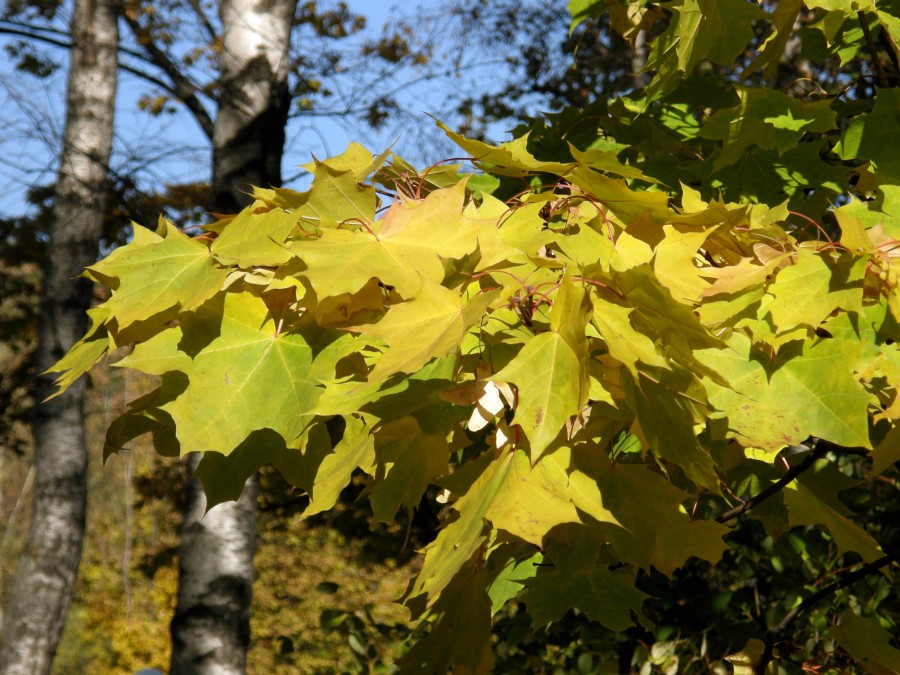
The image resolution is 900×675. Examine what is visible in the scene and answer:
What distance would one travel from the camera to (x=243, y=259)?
3.16 feet

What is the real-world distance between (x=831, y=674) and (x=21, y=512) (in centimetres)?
2616

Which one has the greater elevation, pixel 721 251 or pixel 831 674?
pixel 721 251

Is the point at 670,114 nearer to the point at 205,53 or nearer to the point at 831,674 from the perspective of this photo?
the point at 831,674

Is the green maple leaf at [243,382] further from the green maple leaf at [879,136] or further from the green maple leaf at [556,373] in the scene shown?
the green maple leaf at [879,136]

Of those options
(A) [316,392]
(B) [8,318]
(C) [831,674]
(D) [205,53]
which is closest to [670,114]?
(A) [316,392]

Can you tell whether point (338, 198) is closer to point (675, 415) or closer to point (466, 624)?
point (675, 415)

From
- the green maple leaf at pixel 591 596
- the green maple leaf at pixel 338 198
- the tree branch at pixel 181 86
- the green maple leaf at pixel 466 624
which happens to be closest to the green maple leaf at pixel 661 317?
the green maple leaf at pixel 338 198

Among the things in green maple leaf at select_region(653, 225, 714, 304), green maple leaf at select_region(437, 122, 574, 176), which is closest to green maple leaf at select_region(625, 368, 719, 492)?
green maple leaf at select_region(653, 225, 714, 304)

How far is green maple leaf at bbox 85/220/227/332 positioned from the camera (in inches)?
38.1

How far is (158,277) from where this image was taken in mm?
998

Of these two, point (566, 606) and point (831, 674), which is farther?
point (831, 674)

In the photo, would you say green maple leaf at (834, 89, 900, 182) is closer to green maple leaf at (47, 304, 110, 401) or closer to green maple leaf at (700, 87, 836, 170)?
green maple leaf at (700, 87, 836, 170)

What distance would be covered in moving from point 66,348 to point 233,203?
2493mm

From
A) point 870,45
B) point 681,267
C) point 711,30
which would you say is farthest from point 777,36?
point 681,267
